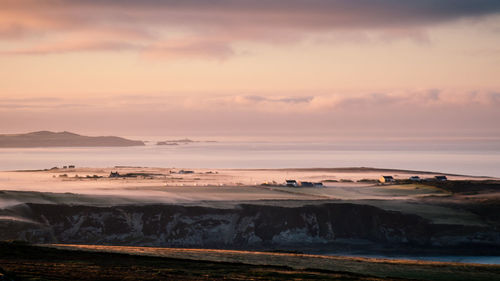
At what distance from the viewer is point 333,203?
90938mm

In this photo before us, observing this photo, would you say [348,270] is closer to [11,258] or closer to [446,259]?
[11,258]

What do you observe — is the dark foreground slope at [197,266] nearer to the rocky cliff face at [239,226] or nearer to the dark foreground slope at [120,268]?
the dark foreground slope at [120,268]

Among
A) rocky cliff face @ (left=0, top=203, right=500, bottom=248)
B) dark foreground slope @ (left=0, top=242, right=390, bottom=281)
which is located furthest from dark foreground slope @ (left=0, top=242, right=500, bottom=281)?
rocky cliff face @ (left=0, top=203, right=500, bottom=248)

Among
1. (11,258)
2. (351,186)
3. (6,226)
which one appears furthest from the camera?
(351,186)

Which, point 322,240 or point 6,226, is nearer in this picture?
point 6,226

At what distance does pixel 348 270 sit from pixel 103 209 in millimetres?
39615

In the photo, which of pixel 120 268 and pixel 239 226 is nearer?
pixel 120 268

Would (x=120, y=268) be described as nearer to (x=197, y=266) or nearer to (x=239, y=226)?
(x=197, y=266)

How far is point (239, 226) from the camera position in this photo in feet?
279

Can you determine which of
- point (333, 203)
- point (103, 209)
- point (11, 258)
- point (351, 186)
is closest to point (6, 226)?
point (103, 209)

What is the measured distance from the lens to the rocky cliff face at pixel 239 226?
265 ft

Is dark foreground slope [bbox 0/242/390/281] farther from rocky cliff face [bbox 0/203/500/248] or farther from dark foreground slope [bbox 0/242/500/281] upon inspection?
rocky cliff face [bbox 0/203/500/248]

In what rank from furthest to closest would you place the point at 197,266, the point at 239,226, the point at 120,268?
the point at 239,226 → the point at 197,266 → the point at 120,268

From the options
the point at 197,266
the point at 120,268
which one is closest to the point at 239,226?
the point at 197,266
